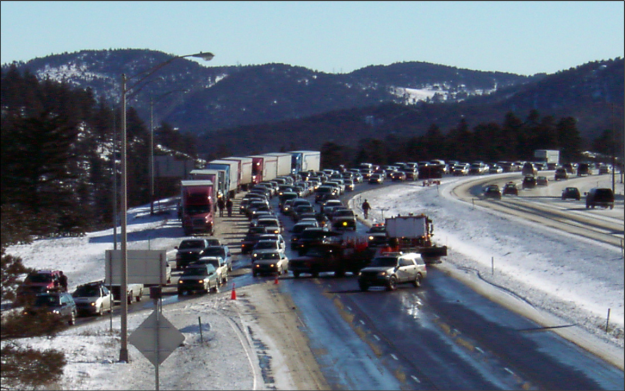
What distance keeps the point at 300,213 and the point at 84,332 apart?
38.4m

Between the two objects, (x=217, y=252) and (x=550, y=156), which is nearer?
(x=217, y=252)

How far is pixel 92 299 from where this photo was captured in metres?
26.3

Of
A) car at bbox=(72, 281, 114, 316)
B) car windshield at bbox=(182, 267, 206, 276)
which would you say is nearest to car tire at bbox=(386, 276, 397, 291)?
car windshield at bbox=(182, 267, 206, 276)

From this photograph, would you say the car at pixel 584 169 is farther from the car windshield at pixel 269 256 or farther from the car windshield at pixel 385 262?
the car windshield at pixel 385 262

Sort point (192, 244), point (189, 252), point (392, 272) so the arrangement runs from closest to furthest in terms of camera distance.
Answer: point (392, 272), point (189, 252), point (192, 244)

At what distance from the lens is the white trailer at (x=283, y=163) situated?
9150 cm

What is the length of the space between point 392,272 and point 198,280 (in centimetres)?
795

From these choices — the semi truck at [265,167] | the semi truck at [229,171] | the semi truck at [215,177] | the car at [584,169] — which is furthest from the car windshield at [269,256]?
the car at [584,169]

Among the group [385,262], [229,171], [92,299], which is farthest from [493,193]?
[92,299]

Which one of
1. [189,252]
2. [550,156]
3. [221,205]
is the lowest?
[189,252]

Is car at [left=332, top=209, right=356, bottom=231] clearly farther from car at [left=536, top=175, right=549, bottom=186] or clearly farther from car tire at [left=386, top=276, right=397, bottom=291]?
car at [left=536, top=175, right=549, bottom=186]

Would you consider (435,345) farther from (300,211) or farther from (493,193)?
(493,193)

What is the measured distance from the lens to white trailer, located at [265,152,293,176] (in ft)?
300

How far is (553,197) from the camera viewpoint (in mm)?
68750
